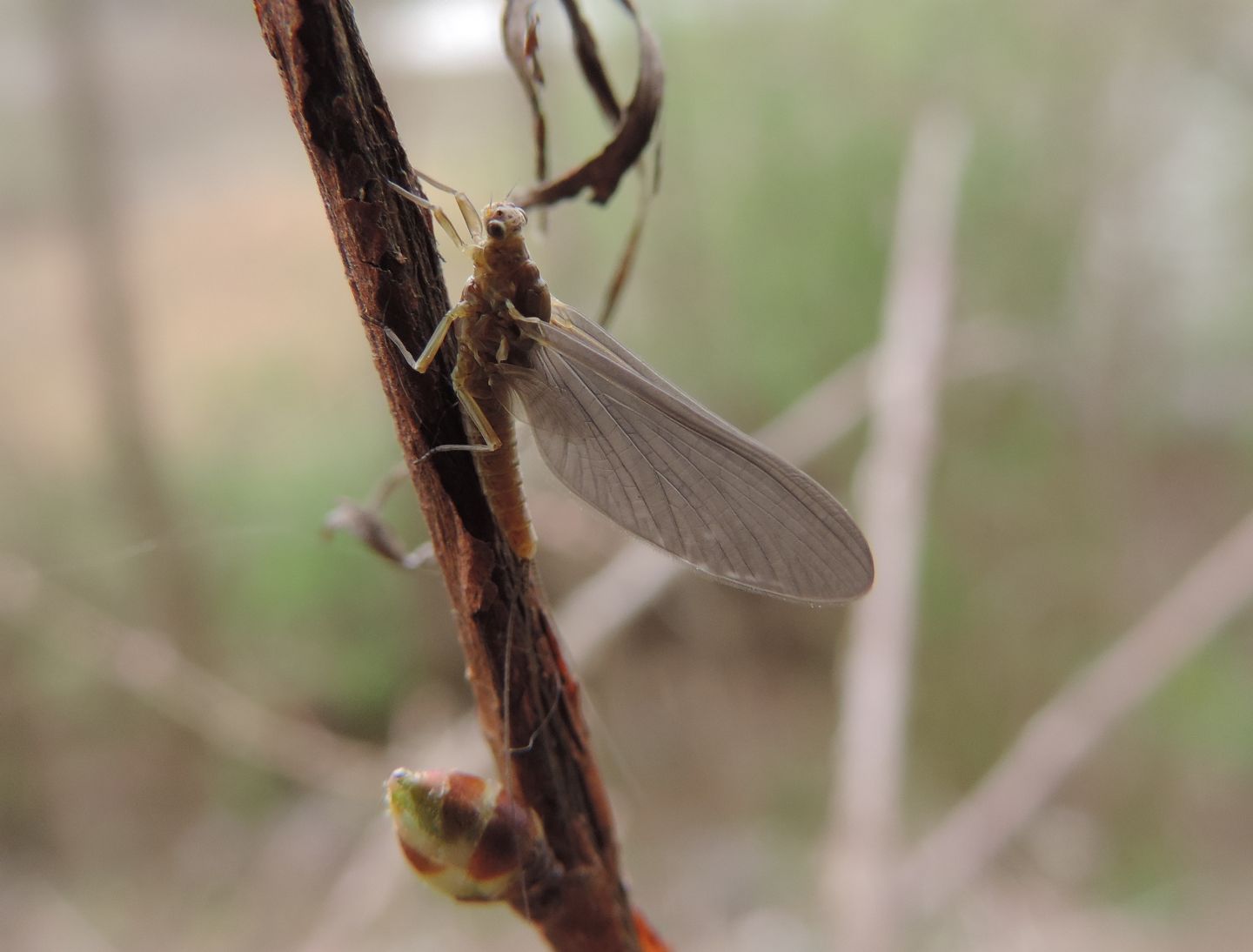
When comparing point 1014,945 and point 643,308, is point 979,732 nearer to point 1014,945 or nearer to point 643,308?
point 1014,945

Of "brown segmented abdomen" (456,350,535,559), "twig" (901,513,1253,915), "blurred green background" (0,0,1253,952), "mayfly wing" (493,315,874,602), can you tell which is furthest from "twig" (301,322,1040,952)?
"twig" (901,513,1253,915)

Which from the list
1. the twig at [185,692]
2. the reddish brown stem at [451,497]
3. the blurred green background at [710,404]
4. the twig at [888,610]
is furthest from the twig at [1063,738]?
the reddish brown stem at [451,497]

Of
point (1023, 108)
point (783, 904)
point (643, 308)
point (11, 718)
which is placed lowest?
point (783, 904)

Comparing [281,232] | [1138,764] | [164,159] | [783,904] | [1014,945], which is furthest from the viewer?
[1138,764]

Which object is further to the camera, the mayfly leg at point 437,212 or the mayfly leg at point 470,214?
the mayfly leg at point 470,214

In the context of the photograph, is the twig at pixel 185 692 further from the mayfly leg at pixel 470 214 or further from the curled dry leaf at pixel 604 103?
the curled dry leaf at pixel 604 103

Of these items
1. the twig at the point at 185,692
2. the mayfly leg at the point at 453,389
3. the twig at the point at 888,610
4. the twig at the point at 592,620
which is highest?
the mayfly leg at the point at 453,389

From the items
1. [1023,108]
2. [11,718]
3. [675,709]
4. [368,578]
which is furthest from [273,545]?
[1023,108]
